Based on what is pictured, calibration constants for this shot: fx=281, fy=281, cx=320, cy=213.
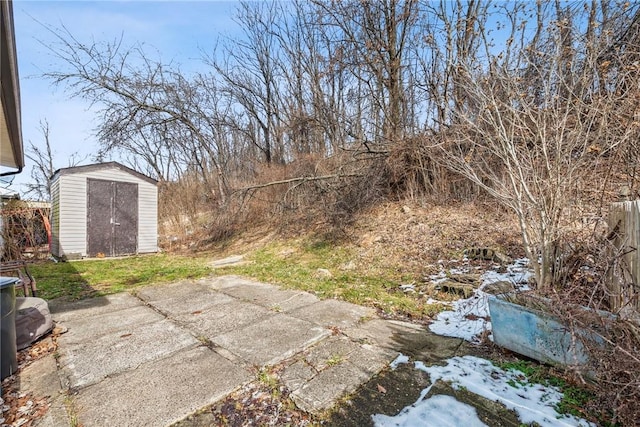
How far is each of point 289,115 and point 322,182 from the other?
204 inches

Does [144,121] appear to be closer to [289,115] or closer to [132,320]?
[289,115]

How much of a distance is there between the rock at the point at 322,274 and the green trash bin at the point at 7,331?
3679mm

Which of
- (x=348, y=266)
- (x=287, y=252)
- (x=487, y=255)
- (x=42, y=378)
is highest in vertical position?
(x=487, y=255)

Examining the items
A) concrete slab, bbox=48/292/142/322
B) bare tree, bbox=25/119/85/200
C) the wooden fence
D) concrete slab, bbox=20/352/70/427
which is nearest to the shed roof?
concrete slab, bbox=48/292/142/322

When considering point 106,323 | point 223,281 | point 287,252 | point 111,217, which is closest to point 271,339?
point 106,323

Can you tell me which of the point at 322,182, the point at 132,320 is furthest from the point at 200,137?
the point at 132,320

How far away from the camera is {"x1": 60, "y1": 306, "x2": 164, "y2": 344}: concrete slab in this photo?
2.79m

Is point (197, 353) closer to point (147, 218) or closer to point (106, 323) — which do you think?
point (106, 323)

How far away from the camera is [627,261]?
185 centimetres

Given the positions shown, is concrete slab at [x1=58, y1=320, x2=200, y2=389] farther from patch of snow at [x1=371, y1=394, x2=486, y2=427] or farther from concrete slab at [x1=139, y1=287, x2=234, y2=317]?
patch of snow at [x1=371, y1=394, x2=486, y2=427]

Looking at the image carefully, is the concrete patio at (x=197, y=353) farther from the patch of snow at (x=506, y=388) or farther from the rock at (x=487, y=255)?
the rock at (x=487, y=255)

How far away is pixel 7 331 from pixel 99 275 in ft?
13.8

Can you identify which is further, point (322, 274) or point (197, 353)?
point (322, 274)

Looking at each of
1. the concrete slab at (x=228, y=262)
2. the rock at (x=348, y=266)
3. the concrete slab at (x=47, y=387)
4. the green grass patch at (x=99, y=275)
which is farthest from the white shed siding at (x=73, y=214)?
the rock at (x=348, y=266)
